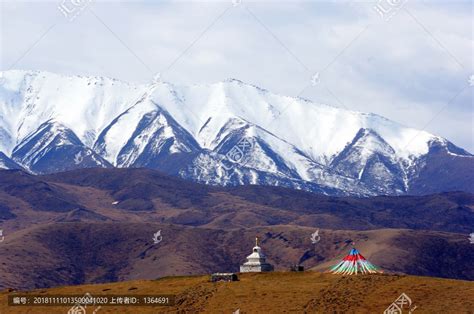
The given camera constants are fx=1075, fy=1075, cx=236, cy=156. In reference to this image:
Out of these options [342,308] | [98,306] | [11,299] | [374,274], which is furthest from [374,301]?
[11,299]

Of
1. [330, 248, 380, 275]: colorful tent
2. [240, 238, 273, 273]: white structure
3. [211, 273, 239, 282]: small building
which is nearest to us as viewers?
[211, 273, 239, 282]: small building

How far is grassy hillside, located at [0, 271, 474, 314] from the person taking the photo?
11588 centimetres

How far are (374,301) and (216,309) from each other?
1794 cm

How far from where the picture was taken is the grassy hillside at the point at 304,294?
115875mm

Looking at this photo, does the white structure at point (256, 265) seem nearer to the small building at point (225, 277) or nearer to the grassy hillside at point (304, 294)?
the grassy hillside at point (304, 294)

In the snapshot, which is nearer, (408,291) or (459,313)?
(459,313)

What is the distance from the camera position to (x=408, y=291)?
119375 millimetres

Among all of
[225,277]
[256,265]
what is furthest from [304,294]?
[256,265]

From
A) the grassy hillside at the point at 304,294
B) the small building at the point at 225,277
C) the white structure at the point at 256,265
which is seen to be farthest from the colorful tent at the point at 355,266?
the small building at the point at 225,277

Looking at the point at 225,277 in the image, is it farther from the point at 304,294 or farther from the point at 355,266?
the point at 355,266

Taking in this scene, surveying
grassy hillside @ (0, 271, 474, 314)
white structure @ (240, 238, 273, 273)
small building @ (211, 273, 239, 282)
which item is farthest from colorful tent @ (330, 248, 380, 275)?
small building @ (211, 273, 239, 282)

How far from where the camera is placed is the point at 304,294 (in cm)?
12144

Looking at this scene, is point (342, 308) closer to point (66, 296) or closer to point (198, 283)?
point (198, 283)

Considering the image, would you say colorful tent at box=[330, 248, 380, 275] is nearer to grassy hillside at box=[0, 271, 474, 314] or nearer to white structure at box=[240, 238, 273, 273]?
grassy hillside at box=[0, 271, 474, 314]
